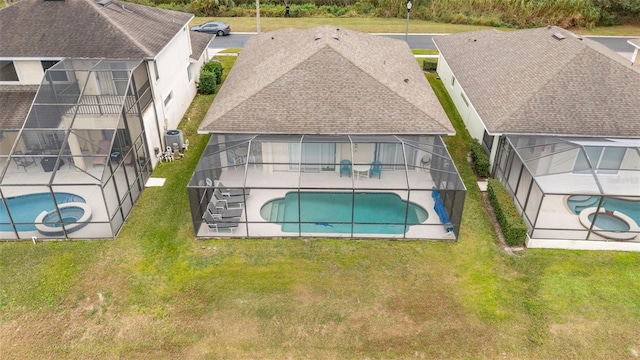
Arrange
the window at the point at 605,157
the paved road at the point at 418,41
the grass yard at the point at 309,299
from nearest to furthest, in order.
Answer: the grass yard at the point at 309,299, the window at the point at 605,157, the paved road at the point at 418,41

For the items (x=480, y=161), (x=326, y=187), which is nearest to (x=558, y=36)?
(x=480, y=161)

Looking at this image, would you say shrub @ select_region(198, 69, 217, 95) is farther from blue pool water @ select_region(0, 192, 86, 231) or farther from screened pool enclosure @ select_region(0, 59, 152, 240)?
blue pool water @ select_region(0, 192, 86, 231)

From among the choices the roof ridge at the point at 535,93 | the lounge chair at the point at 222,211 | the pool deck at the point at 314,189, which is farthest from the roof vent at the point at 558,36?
the lounge chair at the point at 222,211

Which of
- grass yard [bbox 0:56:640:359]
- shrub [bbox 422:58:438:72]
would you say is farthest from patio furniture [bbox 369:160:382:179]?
shrub [bbox 422:58:438:72]

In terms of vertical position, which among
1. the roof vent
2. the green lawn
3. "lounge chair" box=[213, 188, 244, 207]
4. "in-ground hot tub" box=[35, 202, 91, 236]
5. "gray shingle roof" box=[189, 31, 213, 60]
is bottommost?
"in-ground hot tub" box=[35, 202, 91, 236]

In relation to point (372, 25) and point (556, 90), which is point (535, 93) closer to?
point (556, 90)

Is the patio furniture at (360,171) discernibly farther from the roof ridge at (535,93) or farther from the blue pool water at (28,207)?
the blue pool water at (28,207)
